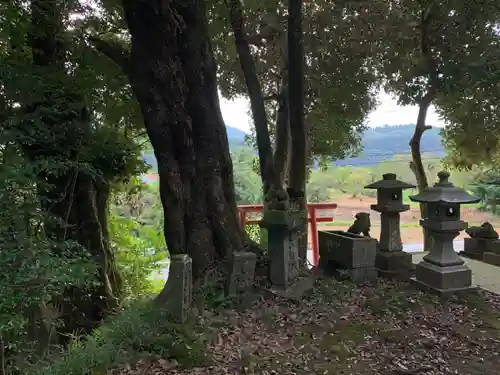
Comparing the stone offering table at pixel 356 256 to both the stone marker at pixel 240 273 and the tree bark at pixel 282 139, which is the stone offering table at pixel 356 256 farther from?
the tree bark at pixel 282 139

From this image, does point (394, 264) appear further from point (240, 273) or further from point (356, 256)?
point (240, 273)

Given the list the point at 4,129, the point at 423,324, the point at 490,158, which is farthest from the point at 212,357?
the point at 490,158

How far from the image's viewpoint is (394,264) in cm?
644

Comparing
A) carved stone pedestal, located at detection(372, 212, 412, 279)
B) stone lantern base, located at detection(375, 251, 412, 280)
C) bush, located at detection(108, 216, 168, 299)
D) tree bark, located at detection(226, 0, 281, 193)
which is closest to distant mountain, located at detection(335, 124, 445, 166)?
carved stone pedestal, located at detection(372, 212, 412, 279)

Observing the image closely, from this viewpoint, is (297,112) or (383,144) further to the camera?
(383,144)

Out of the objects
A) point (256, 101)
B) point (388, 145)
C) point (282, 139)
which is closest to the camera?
point (256, 101)

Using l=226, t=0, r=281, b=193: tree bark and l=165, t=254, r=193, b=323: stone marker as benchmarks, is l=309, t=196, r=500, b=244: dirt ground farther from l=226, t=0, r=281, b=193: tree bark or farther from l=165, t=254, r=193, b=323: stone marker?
l=165, t=254, r=193, b=323: stone marker

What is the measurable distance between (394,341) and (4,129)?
15.6 feet

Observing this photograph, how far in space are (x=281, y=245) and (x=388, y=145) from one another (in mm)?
10839

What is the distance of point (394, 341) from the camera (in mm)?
4305

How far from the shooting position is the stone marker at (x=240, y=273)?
510 centimetres

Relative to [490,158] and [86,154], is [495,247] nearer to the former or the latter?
[490,158]

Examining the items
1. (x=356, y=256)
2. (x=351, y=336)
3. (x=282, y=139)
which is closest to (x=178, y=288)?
(x=351, y=336)

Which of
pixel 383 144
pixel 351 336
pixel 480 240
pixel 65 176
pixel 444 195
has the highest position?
pixel 383 144
